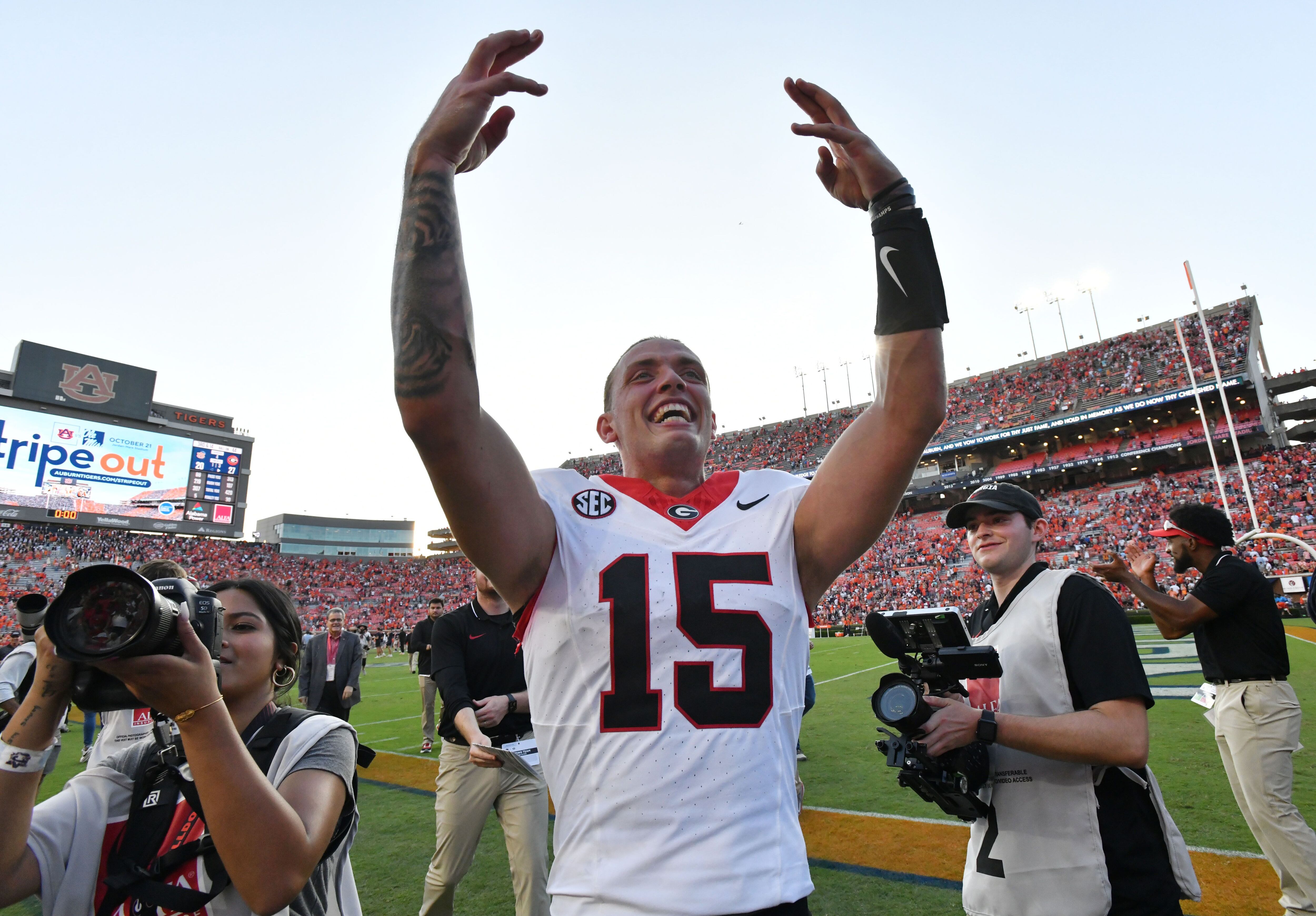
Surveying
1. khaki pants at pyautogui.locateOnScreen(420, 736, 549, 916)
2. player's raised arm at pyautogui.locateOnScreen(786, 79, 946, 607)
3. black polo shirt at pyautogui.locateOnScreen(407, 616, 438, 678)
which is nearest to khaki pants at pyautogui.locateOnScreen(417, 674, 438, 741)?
black polo shirt at pyautogui.locateOnScreen(407, 616, 438, 678)

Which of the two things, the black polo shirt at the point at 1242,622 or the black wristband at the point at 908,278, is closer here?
the black wristband at the point at 908,278

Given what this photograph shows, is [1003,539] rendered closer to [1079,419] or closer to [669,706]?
[669,706]

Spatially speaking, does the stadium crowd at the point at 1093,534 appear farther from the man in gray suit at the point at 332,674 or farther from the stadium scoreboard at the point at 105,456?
the stadium scoreboard at the point at 105,456

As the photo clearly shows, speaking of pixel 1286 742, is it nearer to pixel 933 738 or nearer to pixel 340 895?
pixel 933 738

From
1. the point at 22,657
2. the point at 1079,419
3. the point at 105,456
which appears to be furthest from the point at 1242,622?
the point at 105,456

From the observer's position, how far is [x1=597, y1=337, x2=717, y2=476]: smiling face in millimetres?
1983

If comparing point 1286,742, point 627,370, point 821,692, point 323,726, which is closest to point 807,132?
point 627,370

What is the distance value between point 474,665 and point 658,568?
144 inches

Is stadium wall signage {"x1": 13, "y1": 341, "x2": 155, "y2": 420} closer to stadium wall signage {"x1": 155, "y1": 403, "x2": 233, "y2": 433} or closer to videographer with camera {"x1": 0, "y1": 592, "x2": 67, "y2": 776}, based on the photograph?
stadium wall signage {"x1": 155, "y1": 403, "x2": 233, "y2": 433}

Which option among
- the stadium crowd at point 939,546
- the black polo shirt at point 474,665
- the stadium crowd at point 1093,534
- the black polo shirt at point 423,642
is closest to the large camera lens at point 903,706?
the black polo shirt at point 474,665

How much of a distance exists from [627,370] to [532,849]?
11.5 ft

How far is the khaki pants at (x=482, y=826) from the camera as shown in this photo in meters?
4.05

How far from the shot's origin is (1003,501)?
3053 mm

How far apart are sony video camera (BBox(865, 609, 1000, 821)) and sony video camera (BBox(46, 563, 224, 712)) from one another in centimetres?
211
